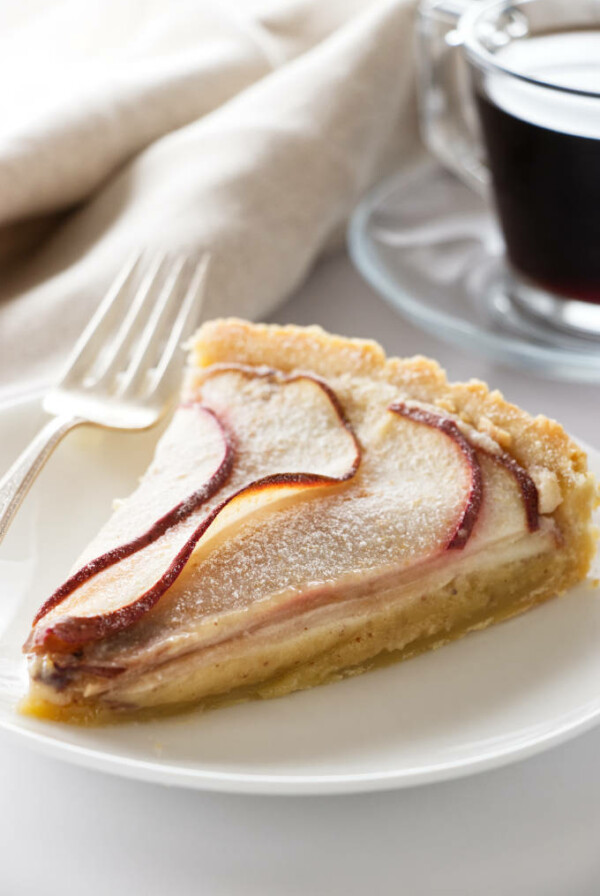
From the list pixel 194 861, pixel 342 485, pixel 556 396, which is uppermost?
pixel 342 485

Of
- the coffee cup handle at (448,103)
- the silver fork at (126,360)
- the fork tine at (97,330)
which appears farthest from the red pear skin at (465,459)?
the coffee cup handle at (448,103)

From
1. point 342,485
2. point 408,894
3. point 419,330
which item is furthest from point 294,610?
point 419,330

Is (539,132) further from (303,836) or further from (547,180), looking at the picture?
(303,836)

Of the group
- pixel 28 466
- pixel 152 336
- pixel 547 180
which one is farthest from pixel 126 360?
pixel 547 180

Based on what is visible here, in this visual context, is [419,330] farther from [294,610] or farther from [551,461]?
[294,610]

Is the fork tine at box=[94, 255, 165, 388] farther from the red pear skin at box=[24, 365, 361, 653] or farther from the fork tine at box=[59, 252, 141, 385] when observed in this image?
the red pear skin at box=[24, 365, 361, 653]

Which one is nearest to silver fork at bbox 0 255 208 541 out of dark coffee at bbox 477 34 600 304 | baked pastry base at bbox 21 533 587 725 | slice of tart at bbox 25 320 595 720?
slice of tart at bbox 25 320 595 720

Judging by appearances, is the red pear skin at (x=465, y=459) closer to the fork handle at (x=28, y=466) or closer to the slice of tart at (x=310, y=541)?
the slice of tart at (x=310, y=541)
